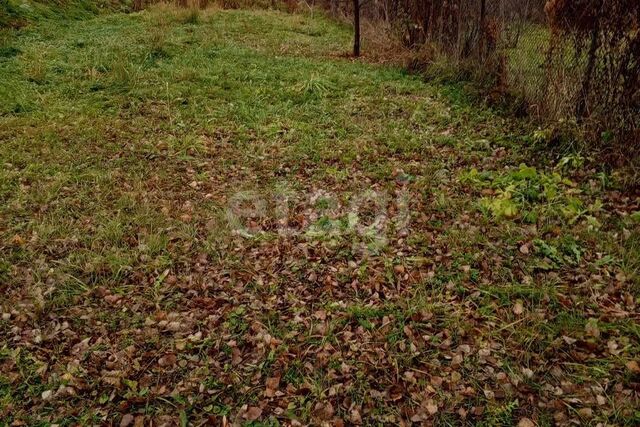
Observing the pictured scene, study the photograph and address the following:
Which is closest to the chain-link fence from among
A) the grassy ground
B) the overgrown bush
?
the overgrown bush

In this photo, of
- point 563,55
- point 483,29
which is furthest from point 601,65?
point 483,29

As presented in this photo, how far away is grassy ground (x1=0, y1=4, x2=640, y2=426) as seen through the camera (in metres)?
3.15

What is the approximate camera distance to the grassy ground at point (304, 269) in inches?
124

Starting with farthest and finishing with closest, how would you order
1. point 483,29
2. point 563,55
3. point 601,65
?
point 483,29 < point 563,55 < point 601,65

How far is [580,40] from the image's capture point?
5.68 m

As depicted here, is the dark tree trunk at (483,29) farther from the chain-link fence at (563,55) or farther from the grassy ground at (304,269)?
the grassy ground at (304,269)

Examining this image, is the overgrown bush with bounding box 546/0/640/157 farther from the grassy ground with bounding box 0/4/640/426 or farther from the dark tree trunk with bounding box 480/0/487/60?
the dark tree trunk with bounding box 480/0/487/60

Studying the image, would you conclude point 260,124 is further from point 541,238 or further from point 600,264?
point 600,264

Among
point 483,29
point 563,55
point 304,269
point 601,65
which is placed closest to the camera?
point 304,269

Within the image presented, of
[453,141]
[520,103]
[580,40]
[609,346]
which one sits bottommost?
[609,346]

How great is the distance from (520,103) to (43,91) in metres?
8.18

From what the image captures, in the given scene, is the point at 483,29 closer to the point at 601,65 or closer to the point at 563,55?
the point at 563,55

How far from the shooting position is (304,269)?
14.2ft

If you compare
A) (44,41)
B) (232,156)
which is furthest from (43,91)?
(232,156)
